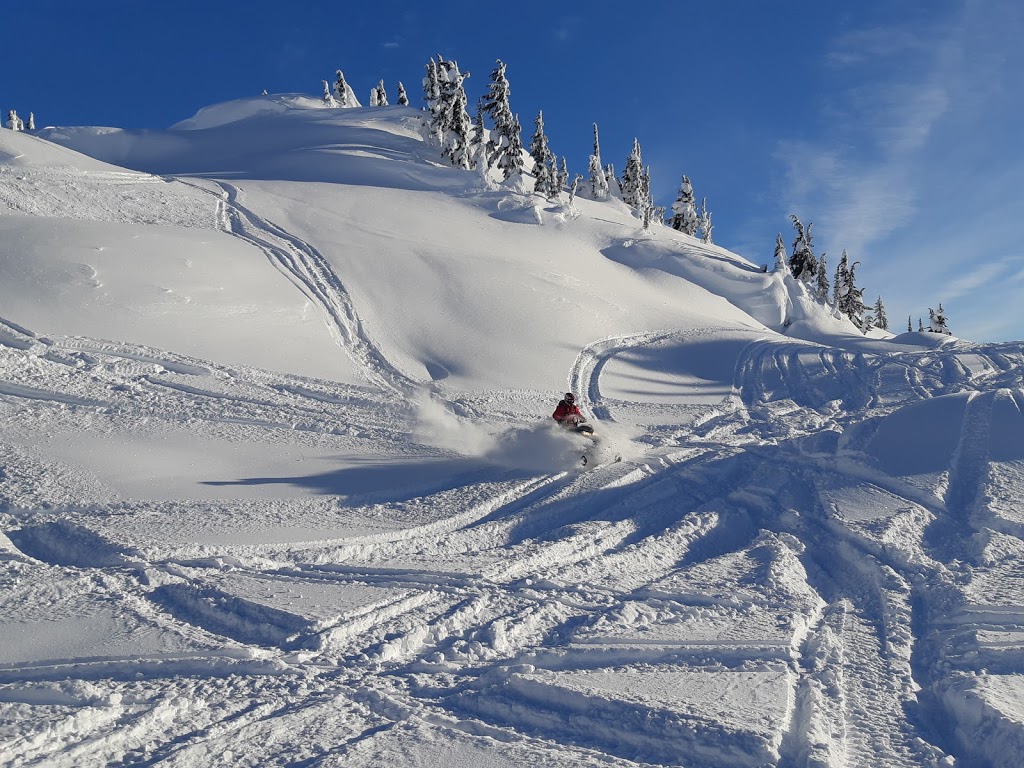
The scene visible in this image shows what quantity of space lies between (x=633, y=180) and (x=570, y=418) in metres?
56.8

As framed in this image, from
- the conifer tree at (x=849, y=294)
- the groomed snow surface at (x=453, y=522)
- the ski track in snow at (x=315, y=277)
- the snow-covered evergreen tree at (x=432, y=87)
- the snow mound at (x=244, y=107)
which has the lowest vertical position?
the groomed snow surface at (x=453, y=522)

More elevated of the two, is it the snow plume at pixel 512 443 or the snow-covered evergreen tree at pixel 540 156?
the snow-covered evergreen tree at pixel 540 156

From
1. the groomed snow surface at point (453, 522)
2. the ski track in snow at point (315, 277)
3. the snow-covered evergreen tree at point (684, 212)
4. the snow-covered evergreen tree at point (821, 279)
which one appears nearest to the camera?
the groomed snow surface at point (453, 522)

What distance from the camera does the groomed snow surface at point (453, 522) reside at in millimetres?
4668

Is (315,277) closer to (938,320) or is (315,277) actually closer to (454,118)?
(454,118)

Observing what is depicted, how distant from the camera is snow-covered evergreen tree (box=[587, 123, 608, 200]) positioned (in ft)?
205

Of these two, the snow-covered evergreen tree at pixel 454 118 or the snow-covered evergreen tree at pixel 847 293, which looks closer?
the snow-covered evergreen tree at pixel 454 118

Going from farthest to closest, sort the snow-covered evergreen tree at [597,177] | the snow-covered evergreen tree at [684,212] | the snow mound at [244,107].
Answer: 1. the snow mound at [244,107]
2. the snow-covered evergreen tree at [597,177]
3. the snow-covered evergreen tree at [684,212]

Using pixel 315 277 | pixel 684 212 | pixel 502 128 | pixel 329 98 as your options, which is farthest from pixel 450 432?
pixel 329 98

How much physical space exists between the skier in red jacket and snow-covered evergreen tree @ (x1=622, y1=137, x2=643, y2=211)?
54746 millimetres

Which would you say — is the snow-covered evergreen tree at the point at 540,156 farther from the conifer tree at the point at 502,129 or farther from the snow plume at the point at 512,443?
the snow plume at the point at 512,443

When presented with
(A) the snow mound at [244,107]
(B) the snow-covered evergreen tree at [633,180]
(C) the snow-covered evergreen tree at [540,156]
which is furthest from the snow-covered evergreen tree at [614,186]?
(A) the snow mound at [244,107]

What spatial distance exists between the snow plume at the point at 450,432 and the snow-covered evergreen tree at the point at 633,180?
178ft

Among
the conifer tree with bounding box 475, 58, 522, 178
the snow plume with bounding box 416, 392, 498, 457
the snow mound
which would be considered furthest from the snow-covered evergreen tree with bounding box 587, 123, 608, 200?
the snow plume with bounding box 416, 392, 498, 457
